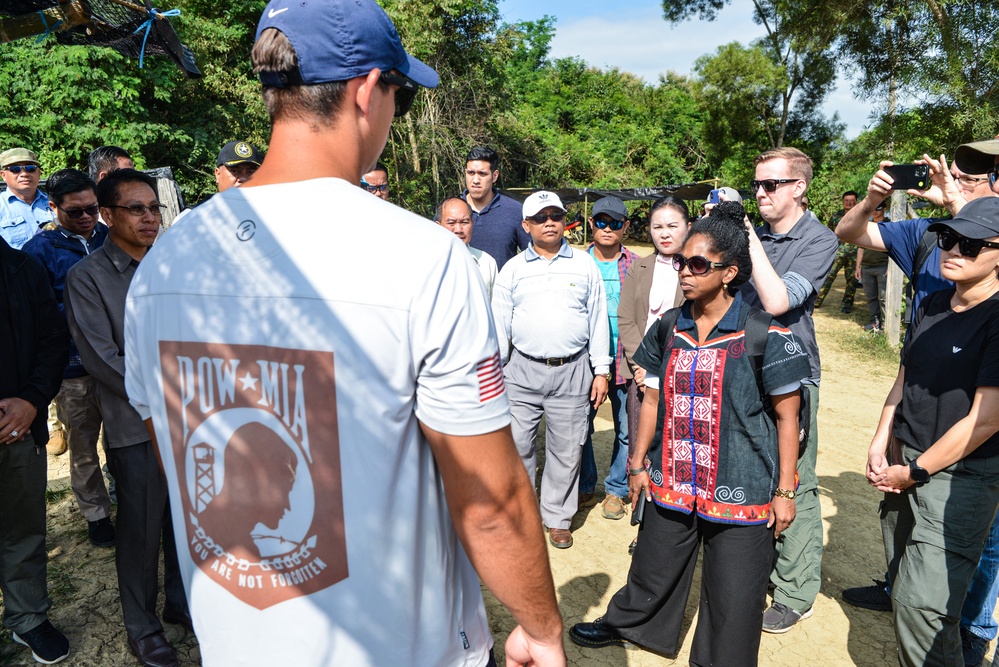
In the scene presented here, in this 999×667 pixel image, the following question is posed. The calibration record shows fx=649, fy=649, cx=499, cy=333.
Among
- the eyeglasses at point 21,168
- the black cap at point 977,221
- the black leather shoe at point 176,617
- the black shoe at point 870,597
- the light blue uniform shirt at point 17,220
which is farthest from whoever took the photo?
the light blue uniform shirt at point 17,220

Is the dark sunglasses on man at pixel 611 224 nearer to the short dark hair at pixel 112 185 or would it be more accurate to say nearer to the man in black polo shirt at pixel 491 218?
the man in black polo shirt at pixel 491 218

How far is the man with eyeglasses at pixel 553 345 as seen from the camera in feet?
14.1

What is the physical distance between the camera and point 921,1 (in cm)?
973

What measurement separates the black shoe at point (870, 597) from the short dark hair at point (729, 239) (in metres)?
2.07

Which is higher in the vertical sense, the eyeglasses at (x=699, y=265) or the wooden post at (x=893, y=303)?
the eyeglasses at (x=699, y=265)

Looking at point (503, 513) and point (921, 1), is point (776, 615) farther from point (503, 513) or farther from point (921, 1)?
point (921, 1)

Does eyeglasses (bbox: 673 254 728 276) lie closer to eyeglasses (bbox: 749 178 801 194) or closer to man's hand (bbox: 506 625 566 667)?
eyeglasses (bbox: 749 178 801 194)

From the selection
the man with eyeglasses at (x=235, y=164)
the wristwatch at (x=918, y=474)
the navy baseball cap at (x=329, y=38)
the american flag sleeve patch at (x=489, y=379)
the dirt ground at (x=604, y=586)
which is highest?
the man with eyeglasses at (x=235, y=164)

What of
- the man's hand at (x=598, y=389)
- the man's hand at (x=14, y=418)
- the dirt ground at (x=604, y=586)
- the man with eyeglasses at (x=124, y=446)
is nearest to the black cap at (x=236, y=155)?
the man with eyeglasses at (x=124, y=446)

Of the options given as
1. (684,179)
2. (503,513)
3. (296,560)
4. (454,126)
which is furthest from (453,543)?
(684,179)

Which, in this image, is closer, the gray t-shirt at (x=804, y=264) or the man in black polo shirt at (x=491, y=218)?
the gray t-shirt at (x=804, y=264)

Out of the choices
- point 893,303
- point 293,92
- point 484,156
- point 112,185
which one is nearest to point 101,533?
point 112,185

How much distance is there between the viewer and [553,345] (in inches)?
168

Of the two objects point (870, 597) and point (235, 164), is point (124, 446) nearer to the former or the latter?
point (235, 164)
